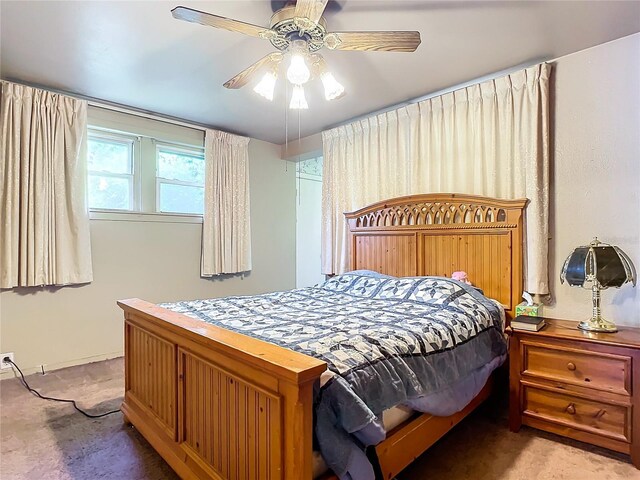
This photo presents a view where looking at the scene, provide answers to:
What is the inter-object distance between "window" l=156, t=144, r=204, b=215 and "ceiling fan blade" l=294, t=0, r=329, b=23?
2.67 metres

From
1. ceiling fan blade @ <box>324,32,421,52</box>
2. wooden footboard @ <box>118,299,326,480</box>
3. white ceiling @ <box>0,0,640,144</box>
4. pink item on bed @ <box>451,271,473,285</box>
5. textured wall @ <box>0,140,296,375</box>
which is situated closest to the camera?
wooden footboard @ <box>118,299,326,480</box>

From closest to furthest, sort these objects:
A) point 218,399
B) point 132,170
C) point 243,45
Answer: point 218,399 < point 243,45 < point 132,170

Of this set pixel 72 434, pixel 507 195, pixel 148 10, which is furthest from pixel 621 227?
pixel 72 434

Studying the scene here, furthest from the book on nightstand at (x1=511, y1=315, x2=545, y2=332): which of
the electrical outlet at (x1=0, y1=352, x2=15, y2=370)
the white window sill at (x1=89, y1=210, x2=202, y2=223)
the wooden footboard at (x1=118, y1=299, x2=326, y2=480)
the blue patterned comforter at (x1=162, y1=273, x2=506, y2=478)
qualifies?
the electrical outlet at (x1=0, y1=352, x2=15, y2=370)

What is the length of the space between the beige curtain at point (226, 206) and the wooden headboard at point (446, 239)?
140cm

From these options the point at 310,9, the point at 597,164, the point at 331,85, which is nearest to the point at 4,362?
the point at 331,85

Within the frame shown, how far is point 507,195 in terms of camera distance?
8.99ft

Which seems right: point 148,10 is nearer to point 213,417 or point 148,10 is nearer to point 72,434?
point 213,417

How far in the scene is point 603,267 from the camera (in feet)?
6.75

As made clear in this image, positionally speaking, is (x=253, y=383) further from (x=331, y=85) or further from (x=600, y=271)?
(x=600, y=271)

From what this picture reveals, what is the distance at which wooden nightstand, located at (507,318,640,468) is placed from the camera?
72.3 inches

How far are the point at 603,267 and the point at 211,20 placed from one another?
2480mm

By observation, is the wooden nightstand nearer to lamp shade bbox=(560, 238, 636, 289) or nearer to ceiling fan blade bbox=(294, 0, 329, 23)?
lamp shade bbox=(560, 238, 636, 289)

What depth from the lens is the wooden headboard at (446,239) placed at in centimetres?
264
